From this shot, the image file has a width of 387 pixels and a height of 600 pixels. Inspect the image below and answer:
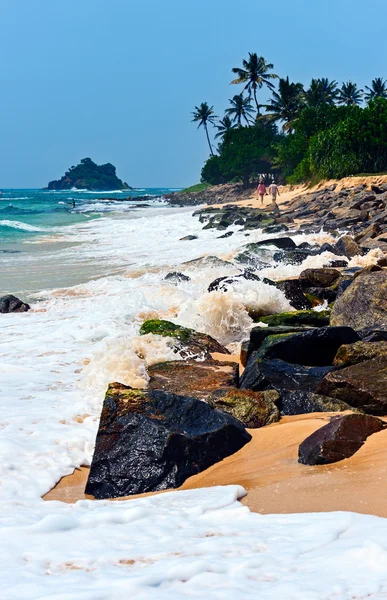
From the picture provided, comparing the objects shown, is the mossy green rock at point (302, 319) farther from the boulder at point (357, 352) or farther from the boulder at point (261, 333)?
the boulder at point (357, 352)

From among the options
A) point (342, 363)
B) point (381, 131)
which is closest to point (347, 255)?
point (342, 363)

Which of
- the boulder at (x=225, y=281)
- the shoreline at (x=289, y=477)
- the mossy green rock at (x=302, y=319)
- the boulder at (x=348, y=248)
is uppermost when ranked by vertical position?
the boulder at (x=348, y=248)

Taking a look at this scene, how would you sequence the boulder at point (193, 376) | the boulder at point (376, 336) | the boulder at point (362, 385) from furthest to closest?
the boulder at point (376, 336)
the boulder at point (193, 376)
the boulder at point (362, 385)

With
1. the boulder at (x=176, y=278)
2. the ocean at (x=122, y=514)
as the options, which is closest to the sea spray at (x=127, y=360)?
the ocean at (x=122, y=514)

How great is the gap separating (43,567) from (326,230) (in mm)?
18010

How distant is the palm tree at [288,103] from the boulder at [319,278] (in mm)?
47045

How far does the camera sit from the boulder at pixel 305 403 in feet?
15.4

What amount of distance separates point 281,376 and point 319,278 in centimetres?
468

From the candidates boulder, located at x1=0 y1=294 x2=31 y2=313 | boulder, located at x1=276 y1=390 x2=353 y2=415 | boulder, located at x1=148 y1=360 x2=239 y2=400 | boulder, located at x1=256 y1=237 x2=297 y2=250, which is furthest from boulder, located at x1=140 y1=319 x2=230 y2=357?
boulder, located at x1=256 y1=237 x2=297 y2=250

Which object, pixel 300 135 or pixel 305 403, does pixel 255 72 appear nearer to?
pixel 300 135

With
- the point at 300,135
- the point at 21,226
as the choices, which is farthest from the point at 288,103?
the point at 21,226

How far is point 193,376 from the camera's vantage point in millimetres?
5832

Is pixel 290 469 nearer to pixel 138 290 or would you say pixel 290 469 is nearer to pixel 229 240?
pixel 138 290

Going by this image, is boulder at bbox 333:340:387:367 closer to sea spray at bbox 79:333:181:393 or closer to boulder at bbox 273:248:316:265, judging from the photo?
sea spray at bbox 79:333:181:393
